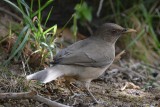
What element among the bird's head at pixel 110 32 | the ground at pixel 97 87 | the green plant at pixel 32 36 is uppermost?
the green plant at pixel 32 36

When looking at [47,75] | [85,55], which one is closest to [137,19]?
[85,55]

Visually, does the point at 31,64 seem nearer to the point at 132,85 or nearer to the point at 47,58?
the point at 47,58

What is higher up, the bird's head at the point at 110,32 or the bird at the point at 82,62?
the bird's head at the point at 110,32

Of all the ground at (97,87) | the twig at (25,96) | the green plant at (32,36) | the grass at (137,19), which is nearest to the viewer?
the twig at (25,96)

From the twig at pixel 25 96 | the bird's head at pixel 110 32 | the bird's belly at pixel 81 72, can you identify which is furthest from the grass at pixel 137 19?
the twig at pixel 25 96

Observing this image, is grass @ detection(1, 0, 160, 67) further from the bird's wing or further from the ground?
the bird's wing

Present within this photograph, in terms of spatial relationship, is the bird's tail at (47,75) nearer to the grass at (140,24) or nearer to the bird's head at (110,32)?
the bird's head at (110,32)

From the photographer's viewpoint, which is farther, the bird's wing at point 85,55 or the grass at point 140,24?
the grass at point 140,24
